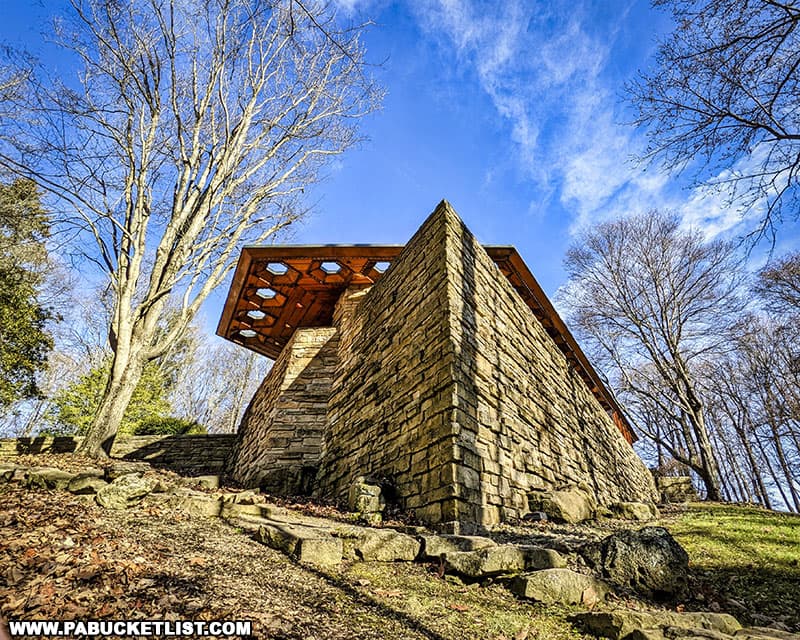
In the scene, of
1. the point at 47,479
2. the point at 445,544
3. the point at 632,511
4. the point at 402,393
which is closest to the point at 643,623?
the point at 445,544

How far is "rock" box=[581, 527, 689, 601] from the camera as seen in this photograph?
257cm

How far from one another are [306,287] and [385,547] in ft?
23.8

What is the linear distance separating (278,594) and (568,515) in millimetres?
3771

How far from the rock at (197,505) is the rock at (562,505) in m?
3.61

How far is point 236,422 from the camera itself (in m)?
21.5

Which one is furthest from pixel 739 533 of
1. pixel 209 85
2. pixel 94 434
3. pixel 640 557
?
pixel 209 85

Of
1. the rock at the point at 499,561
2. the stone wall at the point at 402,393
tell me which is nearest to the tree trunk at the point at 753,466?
the stone wall at the point at 402,393

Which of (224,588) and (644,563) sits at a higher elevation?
(644,563)

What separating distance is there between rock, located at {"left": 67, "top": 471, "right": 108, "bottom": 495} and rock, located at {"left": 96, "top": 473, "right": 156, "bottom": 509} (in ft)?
0.67

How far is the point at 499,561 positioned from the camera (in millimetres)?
2590

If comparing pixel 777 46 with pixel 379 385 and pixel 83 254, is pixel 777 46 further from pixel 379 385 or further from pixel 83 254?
pixel 83 254

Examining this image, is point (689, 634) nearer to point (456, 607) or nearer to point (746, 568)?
point (456, 607)

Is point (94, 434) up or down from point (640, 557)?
up

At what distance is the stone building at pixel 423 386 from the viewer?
167 inches
